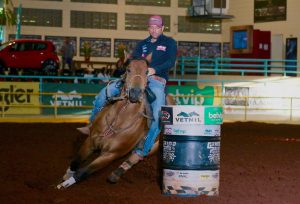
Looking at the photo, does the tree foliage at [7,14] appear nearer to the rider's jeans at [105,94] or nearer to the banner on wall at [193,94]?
the banner on wall at [193,94]

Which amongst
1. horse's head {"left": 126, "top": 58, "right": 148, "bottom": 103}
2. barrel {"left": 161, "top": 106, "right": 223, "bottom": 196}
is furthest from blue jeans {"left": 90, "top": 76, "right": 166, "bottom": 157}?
barrel {"left": 161, "top": 106, "right": 223, "bottom": 196}

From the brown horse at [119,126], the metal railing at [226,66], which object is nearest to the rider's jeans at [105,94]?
the brown horse at [119,126]

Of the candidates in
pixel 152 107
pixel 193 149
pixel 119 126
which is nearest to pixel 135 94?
pixel 119 126

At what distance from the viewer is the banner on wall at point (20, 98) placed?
22859 millimetres

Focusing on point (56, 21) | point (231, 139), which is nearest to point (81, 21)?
point (56, 21)

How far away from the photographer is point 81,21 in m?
38.0

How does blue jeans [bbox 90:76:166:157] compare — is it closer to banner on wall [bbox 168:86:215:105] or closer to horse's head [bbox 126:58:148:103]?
horse's head [bbox 126:58:148:103]

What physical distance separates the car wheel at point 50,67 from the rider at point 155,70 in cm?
2008

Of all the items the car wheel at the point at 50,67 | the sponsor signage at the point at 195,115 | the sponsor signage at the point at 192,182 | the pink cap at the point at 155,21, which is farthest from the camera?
the car wheel at the point at 50,67

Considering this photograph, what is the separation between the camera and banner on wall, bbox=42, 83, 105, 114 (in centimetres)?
2328

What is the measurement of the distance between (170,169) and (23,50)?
22.9 m

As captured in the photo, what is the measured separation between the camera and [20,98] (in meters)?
23.0

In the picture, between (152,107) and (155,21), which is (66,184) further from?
(155,21)

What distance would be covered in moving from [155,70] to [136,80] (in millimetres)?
668
